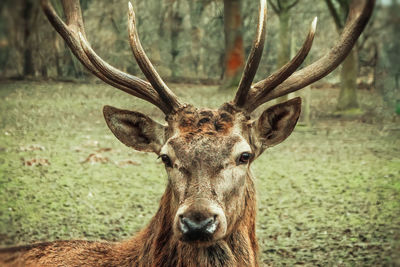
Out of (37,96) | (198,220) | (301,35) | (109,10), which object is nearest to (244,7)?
(301,35)

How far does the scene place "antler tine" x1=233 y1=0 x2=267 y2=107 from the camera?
3.51 m

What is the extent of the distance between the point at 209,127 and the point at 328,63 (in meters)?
1.21

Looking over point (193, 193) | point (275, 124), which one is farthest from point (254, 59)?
point (193, 193)

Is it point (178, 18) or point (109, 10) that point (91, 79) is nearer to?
point (109, 10)

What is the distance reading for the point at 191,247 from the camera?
339cm

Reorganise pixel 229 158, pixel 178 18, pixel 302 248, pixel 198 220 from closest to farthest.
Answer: pixel 198 220
pixel 229 158
pixel 302 248
pixel 178 18

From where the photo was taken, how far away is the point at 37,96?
1365 centimetres

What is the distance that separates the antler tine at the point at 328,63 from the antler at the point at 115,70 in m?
0.64

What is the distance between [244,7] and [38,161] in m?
10.5

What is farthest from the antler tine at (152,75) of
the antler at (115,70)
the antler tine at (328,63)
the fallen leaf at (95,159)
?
the fallen leaf at (95,159)

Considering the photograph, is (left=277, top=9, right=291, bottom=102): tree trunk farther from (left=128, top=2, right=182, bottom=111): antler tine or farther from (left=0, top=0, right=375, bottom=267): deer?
(left=128, top=2, right=182, bottom=111): antler tine

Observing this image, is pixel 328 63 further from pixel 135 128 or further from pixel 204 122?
pixel 135 128

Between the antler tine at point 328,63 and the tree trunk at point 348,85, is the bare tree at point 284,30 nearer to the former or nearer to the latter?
the tree trunk at point 348,85

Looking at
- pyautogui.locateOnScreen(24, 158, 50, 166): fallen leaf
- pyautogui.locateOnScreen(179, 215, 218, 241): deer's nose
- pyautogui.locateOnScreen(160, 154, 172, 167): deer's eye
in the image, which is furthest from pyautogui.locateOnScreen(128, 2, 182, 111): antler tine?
pyautogui.locateOnScreen(24, 158, 50, 166): fallen leaf
